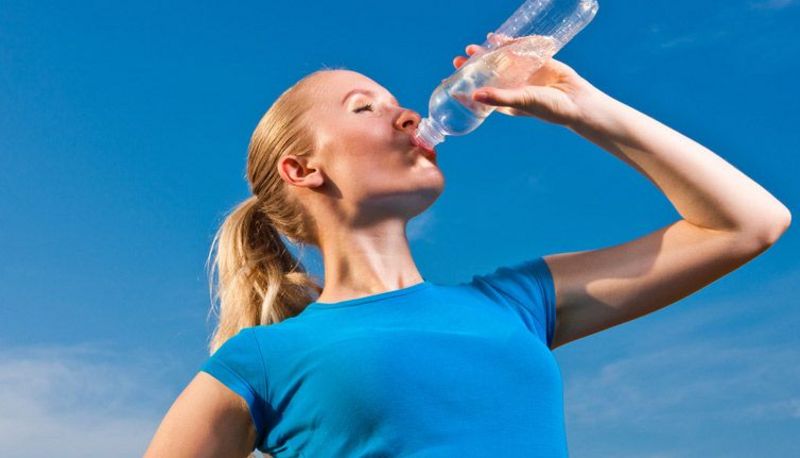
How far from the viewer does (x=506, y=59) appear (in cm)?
385

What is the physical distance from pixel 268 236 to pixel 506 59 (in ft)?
4.06

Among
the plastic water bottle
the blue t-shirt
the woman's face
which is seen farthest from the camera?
the plastic water bottle

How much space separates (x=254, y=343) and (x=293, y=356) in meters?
0.16

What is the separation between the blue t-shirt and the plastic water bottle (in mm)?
751

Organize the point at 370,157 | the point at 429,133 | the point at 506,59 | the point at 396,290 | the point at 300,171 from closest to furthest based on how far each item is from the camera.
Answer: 1. the point at 396,290
2. the point at 370,157
3. the point at 429,133
4. the point at 300,171
5. the point at 506,59

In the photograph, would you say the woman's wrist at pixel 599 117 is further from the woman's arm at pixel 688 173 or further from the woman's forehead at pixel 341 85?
the woman's forehead at pixel 341 85

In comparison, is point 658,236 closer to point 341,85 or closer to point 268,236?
point 341,85

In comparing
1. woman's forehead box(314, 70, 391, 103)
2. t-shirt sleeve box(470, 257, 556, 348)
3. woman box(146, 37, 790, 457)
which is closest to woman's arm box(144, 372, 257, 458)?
woman box(146, 37, 790, 457)

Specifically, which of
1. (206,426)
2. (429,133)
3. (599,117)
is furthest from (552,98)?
(206,426)

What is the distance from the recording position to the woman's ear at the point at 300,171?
3.56m

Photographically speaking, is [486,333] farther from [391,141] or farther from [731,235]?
[731,235]

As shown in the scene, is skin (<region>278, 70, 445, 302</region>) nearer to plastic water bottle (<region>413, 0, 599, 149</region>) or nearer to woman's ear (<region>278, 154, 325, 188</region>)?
woman's ear (<region>278, 154, 325, 188</region>)

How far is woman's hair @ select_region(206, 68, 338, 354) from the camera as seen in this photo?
12.3 ft

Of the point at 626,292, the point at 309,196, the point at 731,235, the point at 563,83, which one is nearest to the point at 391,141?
the point at 309,196
